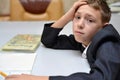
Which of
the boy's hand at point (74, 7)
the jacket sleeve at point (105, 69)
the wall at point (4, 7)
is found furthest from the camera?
the wall at point (4, 7)

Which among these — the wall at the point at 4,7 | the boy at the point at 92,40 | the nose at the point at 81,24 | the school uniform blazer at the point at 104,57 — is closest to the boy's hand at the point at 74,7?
the boy at the point at 92,40

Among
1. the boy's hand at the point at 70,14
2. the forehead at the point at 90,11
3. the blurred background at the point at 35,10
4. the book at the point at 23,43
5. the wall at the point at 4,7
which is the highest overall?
the forehead at the point at 90,11

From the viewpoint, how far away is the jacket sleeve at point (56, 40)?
1.16 m

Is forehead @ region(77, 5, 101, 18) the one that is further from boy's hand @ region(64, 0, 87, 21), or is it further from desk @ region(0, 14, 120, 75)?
desk @ region(0, 14, 120, 75)

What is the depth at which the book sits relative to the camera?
1.11 metres

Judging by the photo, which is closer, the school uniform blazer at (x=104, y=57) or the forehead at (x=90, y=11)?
the school uniform blazer at (x=104, y=57)

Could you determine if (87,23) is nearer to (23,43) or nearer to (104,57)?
(104,57)

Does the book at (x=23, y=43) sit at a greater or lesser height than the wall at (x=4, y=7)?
greater

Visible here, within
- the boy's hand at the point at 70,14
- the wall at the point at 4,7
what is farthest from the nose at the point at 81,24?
the wall at the point at 4,7

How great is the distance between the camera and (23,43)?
117 cm

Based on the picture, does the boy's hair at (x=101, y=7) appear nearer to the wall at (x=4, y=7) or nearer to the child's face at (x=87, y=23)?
the child's face at (x=87, y=23)

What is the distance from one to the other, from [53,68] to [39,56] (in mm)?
164

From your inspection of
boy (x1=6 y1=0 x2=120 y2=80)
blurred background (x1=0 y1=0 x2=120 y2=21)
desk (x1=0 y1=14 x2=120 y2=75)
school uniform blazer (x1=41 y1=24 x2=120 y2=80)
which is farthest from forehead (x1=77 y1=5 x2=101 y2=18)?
blurred background (x1=0 y1=0 x2=120 y2=21)

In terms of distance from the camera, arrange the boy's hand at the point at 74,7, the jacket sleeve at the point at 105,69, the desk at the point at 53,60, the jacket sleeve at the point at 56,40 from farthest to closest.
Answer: the jacket sleeve at the point at 56,40
the boy's hand at the point at 74,7
the desk at the point at 53,60
the jacket sleeve at the point at 105,69
